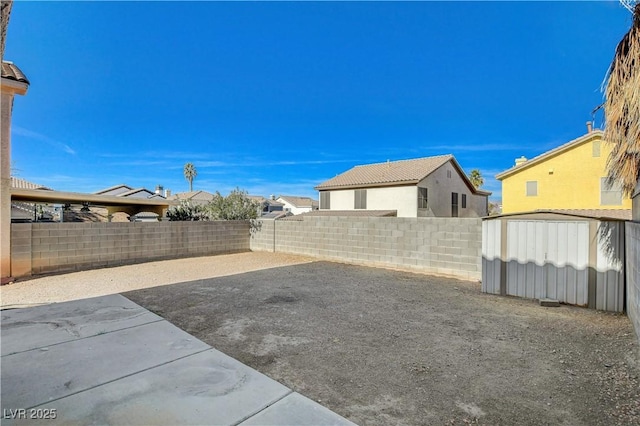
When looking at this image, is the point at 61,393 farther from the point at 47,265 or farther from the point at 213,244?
the point at 213,244

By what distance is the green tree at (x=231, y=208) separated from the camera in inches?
562

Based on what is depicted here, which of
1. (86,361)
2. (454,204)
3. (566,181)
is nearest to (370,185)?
(454,204)

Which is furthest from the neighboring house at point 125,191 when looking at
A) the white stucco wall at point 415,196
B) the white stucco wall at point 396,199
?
the white stucco wall at point 396,199

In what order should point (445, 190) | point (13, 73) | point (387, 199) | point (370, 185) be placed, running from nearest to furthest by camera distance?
point (13, 73)
point (387, 199)
point (370, 185)
point (445, 190)

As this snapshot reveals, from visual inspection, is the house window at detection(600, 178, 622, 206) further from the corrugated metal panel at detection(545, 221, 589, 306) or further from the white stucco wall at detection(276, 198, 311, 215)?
the white stucco wall at detection(276, 198, 311, 215)

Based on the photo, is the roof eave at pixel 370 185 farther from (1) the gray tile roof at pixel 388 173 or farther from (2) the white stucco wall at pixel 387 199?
(2) the white stucco wall at pixel 387 199

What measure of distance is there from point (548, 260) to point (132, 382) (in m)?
6.60

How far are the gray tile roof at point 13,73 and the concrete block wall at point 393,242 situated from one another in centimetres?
850

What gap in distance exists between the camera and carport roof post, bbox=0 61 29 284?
22.7ft

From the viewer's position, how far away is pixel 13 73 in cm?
729

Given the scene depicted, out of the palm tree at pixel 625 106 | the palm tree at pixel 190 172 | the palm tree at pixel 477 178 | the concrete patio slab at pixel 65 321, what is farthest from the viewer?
the palm tree at pixel 190 172

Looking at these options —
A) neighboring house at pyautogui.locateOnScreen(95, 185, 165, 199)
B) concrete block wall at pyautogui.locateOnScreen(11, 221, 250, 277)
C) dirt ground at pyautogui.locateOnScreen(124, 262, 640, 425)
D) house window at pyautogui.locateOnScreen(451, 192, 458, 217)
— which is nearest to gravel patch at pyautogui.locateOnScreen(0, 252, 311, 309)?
concrete block wall at pyautogui.locateOnScreen(11, 221, 250, 277)

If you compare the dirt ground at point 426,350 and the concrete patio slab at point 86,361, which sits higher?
the concrete patio slab at point 86,361

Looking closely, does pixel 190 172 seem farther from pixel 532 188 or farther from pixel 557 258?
pixel 557 258
